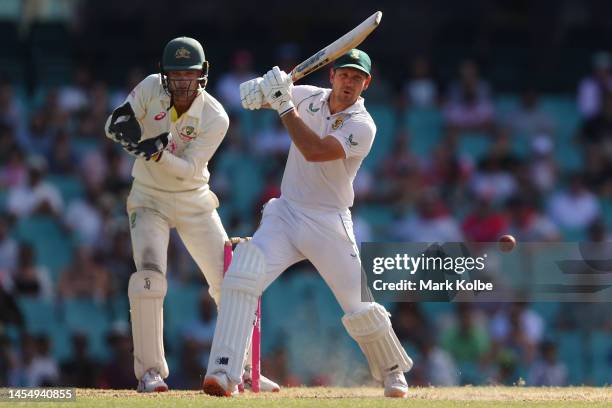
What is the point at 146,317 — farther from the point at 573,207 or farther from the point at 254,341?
the point at 573,207

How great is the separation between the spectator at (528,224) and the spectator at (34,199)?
169 inches

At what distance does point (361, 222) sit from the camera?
13.9m

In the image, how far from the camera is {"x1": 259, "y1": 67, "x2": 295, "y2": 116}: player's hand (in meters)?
8.14

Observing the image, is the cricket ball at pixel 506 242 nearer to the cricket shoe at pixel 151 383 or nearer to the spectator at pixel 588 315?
the cricket shoe at pixel 151 383

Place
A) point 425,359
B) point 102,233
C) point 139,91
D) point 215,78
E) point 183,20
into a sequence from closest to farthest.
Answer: point 139,91 < point 425,359 < point 102,233 < point 215,78 < point 183,20

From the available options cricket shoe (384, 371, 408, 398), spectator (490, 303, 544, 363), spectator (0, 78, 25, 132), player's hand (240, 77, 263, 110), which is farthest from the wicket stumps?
spectator (0, 78, 25, 132)

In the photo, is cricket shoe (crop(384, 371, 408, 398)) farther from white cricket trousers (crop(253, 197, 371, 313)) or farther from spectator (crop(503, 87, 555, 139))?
spectator (crop(503, 87, 555, 139))

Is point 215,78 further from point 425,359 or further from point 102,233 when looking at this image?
point 425,359

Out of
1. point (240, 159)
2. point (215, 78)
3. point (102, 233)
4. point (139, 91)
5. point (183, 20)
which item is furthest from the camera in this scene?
point (183, 20)

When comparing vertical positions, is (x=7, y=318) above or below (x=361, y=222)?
below

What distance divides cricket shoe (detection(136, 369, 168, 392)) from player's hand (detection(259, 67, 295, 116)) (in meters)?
1.89

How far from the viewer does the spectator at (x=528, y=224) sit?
45.4ft

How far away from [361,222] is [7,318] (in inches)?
134

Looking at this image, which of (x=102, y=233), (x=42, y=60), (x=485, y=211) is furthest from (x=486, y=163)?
(x=42, y=60)
